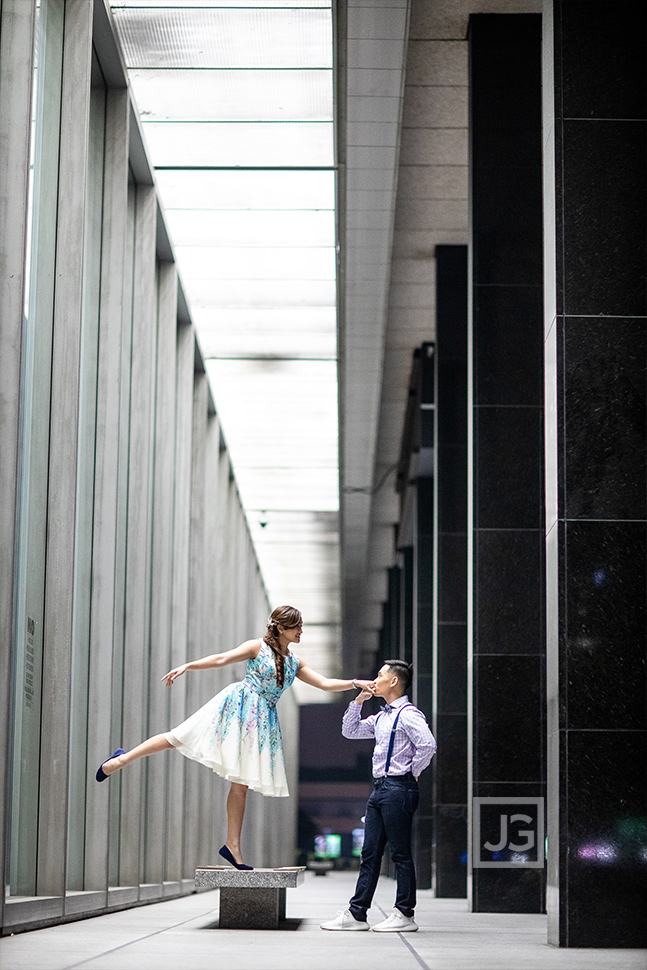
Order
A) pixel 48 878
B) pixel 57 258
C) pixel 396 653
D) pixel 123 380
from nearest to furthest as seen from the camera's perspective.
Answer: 1. pixel 48 878
2. pixel 57 258
3. pixel 123 380
4. pixel 396 653

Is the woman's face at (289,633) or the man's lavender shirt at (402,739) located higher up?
the woman's face at (289,633)

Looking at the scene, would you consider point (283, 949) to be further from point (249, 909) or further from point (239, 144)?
point (239, 144)

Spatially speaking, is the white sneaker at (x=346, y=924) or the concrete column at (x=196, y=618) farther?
the concrete column at (x=196, y=618)

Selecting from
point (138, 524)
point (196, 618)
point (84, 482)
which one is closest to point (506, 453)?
point (138, 524)

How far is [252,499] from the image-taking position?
2916cm

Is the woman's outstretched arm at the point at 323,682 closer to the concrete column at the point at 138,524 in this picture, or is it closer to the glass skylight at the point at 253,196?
the concrete column at the point at 138,524

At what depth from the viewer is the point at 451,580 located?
19172mm

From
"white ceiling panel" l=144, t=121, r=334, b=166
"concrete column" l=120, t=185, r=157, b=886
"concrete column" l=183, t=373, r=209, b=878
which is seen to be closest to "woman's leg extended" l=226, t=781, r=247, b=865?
"concrete column" l=120, t=185, r=157, b=886

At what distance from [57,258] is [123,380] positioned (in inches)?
137

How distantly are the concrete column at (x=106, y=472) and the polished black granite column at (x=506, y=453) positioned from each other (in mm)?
3916

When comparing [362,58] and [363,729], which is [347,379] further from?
[363,729]

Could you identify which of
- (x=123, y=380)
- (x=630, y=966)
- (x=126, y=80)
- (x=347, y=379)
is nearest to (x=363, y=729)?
(x=630, y=966)

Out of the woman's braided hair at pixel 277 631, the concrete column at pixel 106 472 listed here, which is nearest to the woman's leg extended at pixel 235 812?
the woman's braided hair at pixel 277 631

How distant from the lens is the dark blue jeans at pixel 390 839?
31.5 feet
